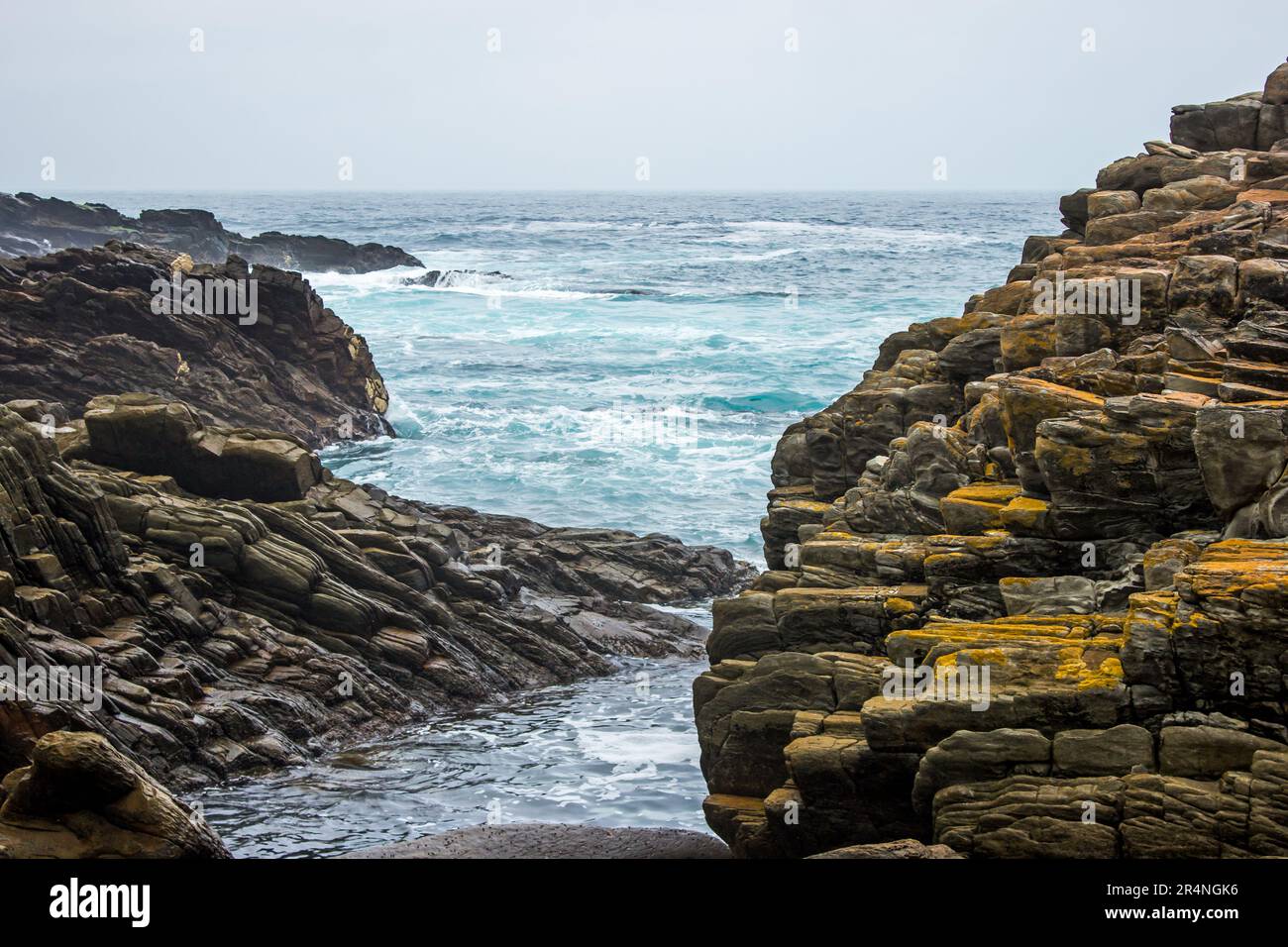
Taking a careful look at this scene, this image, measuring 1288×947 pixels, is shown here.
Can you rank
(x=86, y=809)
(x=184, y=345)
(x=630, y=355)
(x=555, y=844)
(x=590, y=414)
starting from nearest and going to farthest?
(x=86, y=809)
(x=555, y=844)
(x=184, y=345)
(x=590, y=414)
(x=630, y=355)

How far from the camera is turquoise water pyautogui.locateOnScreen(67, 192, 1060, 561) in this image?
41.3 m

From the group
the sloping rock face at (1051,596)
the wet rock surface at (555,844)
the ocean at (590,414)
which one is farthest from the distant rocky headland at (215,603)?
the sloping rock face at (1051,596)

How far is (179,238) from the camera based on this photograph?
9662 cm

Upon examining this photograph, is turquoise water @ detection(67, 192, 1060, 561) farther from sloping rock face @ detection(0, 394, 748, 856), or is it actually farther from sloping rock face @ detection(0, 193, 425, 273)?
sloping rock face @ detection(0, 394, 748, 856)

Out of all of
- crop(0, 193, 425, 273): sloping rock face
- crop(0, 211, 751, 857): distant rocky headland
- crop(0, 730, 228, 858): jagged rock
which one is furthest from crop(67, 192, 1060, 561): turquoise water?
crop(0, 730, 228, 858): jagged rock

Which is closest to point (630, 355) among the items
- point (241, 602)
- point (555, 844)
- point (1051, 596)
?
point (241, 602)

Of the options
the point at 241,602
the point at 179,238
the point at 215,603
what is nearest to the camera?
the point at 215,603

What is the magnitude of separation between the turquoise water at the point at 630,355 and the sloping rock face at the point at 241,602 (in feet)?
28.9

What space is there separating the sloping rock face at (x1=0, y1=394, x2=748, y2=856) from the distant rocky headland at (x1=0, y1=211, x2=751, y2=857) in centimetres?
4

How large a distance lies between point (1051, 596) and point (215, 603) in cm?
1516

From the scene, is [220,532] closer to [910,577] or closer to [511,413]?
[910,577]

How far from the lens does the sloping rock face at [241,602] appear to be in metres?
20.0

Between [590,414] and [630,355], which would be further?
[630,355]

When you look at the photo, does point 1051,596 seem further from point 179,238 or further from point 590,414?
point 179,238
